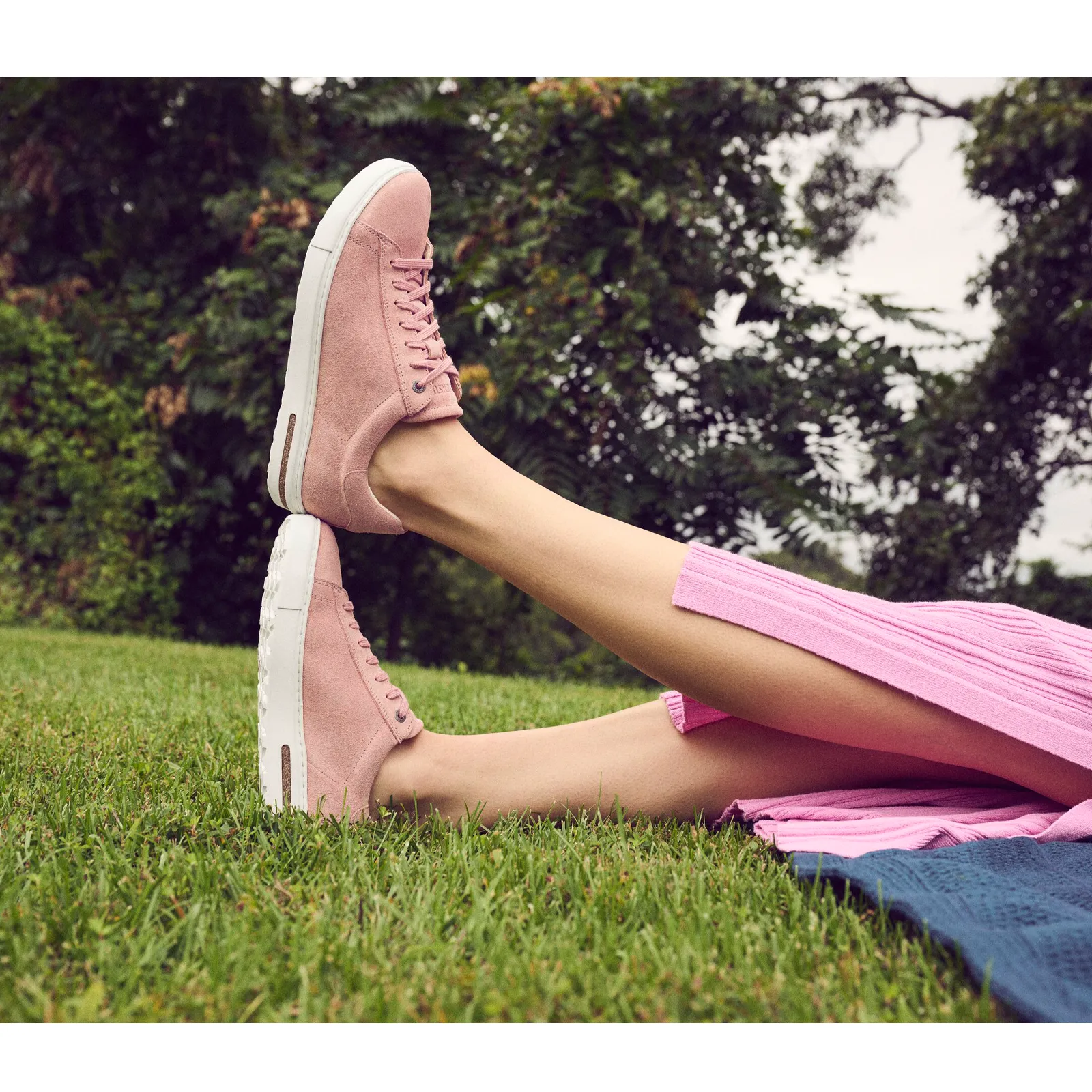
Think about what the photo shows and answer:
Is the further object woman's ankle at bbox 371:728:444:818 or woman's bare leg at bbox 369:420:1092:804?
woman's ankle at bbox 371:728:444:818

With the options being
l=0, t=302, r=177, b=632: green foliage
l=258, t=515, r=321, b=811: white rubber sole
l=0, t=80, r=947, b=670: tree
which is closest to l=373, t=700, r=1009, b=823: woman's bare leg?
l=258, t=515, r=321, b=811: white rubber sole

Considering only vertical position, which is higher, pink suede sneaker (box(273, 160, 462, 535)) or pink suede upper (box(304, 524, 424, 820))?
pink suede sneaker (box(273, 160, 462, 535))

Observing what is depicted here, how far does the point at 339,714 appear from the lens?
1339 mm

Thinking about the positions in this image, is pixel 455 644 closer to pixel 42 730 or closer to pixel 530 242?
pixel 530 242

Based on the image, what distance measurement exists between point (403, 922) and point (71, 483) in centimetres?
593

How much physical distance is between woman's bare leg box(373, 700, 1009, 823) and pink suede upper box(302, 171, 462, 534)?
381 mm

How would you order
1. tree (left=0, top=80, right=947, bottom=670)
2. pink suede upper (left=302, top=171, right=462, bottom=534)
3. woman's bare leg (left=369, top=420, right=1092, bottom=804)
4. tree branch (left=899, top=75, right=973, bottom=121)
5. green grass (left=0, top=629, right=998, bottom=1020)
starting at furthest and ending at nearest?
tree branch (left=899, top=75, right=973, bottom=121), tree (left=0, top=80, right=947, bottom=670), pink suede upper (left=302, top=171, right=462, bottom=534), woman's bare leg (left=369, top=420, right=1092, bottom=804), green grass (left=0, top=629, right=998, bottom=1020)

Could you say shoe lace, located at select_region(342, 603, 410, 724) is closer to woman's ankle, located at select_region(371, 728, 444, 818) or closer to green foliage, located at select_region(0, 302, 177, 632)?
woman's ankle, located at select_region(371, 728, 444, 818)

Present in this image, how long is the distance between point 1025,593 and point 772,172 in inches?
127

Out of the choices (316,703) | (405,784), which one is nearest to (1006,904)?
(405,784)

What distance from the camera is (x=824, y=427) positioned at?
5.26 metres

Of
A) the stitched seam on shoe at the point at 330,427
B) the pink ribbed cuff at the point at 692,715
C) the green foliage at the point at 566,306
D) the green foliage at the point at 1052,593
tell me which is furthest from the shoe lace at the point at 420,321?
the green foliage at the point at 1052,593

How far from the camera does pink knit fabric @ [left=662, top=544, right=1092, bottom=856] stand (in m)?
1.20
